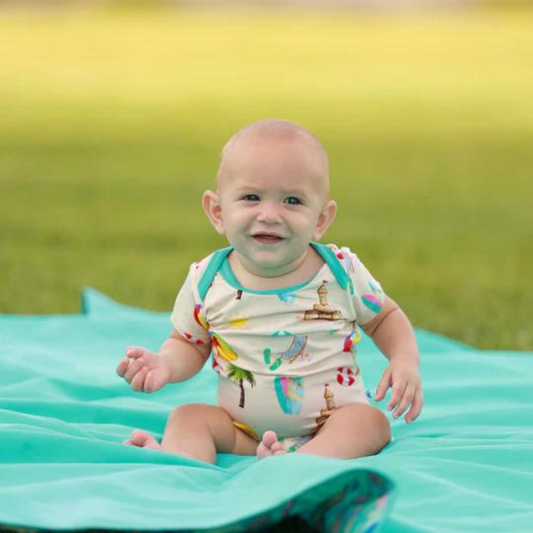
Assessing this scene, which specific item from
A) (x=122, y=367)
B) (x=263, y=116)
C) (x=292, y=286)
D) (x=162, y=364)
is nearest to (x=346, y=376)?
(x=292, y=286)

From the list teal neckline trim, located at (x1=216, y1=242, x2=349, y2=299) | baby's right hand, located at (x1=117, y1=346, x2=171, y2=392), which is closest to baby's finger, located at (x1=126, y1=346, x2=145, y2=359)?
baby's right hand, located at (x1=117, y1=346, x2=171, y2=392)

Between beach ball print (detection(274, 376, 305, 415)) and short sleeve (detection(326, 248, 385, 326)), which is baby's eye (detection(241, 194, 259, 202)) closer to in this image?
short sleeve (detection(326, 248, 385, 326))

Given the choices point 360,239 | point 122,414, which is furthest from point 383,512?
point 360,239

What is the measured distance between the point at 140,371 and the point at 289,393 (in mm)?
398

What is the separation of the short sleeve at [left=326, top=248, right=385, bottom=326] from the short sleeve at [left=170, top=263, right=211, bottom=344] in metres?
0.41

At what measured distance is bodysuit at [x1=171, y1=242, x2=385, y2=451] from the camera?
3285 millimetres

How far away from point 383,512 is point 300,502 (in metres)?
0.20

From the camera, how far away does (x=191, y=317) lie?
11.2 ft

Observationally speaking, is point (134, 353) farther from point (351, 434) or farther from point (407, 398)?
point (407, 398)

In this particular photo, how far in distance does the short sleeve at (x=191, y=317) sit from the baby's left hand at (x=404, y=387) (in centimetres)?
53

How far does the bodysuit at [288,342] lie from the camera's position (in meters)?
3.29

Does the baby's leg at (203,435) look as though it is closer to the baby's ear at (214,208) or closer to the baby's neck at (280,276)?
the baby's neck at (280,276)

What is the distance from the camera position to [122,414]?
369 cm

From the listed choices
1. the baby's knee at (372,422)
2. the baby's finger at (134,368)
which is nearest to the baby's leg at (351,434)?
the baby's knee at (372,422)
